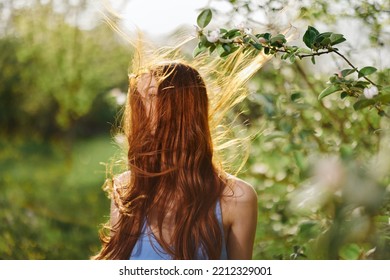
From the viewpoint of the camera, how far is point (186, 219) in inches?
55.7

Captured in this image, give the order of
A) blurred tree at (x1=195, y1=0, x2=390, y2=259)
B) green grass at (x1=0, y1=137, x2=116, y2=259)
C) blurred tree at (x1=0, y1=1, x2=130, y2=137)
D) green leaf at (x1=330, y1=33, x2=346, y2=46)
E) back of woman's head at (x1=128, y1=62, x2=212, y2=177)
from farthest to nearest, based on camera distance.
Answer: blurred tree at (x1=0, y1=1, x2=130, y2=137) → green grass at (x1=0, y1=137, x2=116, y2=259) → blurred tree at (x1=195, y1=0, x2=390, y2=259) → back of woman's head at (x1=128, y1=62, x2=212, y2=177) → green leaf at (x1=330, y1=33, x2=346, y2=46)

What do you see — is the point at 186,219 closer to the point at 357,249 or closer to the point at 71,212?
the point at 357,249

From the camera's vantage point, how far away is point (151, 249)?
1.43 meters

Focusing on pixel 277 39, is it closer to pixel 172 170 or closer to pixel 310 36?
pixel 310 36

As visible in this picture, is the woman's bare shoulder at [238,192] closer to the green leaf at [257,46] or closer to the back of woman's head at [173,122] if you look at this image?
the back of woman's head at [173,122]

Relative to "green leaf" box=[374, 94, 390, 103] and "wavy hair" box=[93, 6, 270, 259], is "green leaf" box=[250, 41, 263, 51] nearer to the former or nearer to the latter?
"wavy hair" box=[93, 6, 270, 259]

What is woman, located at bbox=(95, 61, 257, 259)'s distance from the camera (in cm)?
141

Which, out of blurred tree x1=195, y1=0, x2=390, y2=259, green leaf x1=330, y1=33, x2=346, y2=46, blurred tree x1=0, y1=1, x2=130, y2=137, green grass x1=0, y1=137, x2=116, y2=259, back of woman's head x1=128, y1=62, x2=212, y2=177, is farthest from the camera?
blurred tree x1=0, y1=1, x2=130, y2=137

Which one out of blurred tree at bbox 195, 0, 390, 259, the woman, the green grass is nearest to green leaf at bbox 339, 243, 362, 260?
blurred tree at bbox 195, 0, 390, 259

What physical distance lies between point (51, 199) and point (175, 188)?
2424 millimetres

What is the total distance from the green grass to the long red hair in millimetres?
1641

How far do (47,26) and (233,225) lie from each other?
278 centimetres

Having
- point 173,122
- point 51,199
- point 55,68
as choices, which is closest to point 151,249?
point 173,122
